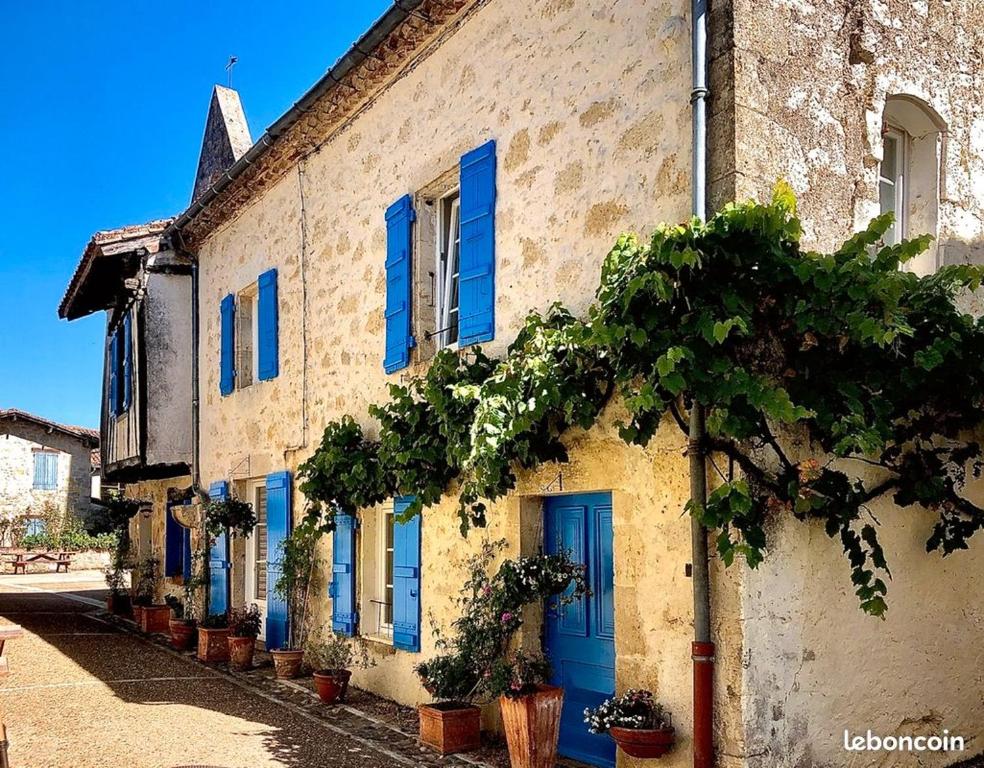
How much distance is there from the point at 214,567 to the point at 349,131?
18.0 feet

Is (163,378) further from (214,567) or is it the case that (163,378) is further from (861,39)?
(861,39)

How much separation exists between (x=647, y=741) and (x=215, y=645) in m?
6.47

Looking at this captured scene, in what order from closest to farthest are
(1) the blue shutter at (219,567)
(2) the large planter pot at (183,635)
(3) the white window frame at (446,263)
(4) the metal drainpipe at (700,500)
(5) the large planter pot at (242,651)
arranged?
(4) the metal drainpipe at (700,500), (3) the white window frame at (446,263), (5) the large planter pot at (242,651), (1) the blue shutter at (219,567), (2) the large planter pot at (183,635)

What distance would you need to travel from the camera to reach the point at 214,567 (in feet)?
37.0

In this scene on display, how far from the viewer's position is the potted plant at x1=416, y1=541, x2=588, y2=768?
5.41 m

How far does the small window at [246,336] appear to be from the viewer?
1109cm

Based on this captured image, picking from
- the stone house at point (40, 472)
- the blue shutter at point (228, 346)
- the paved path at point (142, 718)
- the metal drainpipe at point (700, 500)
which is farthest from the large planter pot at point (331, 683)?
the stone house at point (40, 472)

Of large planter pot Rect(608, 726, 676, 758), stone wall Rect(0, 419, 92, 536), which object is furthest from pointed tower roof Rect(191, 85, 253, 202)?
stone wall Rect(0, 419, 92, 536)

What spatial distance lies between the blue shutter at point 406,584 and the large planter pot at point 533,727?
1.90 m

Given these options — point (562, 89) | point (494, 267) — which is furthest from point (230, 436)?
point (562, 89)

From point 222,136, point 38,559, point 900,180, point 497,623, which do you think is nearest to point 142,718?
point 497,623

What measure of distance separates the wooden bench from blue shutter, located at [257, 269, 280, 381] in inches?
783

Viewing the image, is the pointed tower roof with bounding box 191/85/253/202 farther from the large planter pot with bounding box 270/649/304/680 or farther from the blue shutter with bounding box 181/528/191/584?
the large planter pot with bounding box 270/649/304/680

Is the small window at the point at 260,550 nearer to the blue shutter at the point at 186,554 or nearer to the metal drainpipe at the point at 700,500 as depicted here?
the blue shutter at the point at 186,554
